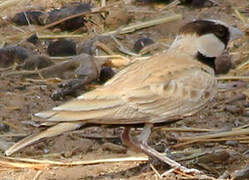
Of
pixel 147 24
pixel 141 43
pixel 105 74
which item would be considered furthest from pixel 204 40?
pixel 147 24

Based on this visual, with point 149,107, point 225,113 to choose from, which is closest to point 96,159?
point 149,107

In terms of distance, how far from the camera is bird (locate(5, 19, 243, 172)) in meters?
4.41

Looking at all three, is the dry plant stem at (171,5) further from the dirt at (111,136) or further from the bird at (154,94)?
the bird at (154,94)

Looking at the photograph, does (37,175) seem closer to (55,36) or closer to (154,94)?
(154,94)

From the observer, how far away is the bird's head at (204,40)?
4.95 metres

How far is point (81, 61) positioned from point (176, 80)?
1.86 meters

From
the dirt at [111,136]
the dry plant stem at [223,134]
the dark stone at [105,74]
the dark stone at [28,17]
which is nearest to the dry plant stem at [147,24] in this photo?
the dirt at [111,136]

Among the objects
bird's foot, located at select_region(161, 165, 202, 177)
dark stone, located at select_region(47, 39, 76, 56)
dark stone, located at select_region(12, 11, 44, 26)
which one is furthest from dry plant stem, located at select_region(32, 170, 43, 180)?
dark stone, located at select_region(12, 11, 44, 26)

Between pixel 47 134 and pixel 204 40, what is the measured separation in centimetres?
127

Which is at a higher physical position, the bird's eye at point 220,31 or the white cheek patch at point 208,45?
the bird's eye at point 220,31

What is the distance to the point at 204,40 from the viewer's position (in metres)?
4.96

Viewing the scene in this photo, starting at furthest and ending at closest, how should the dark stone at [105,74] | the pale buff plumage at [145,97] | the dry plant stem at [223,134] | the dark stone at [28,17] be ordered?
the dark stone at [28,17], the dark stone at [105,74], the dry plant stem at [223,134], the pale buff plumage at [145,97]

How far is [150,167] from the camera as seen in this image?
4.91m

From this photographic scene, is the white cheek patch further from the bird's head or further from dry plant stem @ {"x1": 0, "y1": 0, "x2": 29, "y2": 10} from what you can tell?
dry plant stem @ {"x1": 0, "y1": 0, "x2": 29, "y2": 10}
